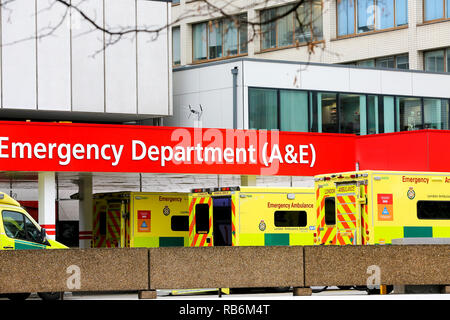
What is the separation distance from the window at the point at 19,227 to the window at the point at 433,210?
867cm

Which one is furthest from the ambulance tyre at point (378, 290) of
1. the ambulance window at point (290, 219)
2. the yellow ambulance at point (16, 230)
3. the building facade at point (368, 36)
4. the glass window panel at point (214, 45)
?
the glass window panel at point (214, 45)

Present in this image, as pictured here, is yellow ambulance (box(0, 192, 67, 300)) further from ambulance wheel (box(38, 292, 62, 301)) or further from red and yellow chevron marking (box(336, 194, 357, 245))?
red and yellow chevron marking (box(336, 194, 357, 245))

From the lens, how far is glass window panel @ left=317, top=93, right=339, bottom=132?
34938 mm

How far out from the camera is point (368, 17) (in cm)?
4881

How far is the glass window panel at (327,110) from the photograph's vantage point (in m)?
34.9

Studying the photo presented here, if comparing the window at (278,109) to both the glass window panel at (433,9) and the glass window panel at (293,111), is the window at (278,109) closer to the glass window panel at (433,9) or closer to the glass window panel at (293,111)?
the glass window panel at (293,111)

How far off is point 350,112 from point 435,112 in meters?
4.15

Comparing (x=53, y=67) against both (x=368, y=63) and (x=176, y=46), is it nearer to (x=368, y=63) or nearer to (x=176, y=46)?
(x=368, y=63)

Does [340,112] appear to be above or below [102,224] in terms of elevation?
above

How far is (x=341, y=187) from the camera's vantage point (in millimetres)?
21219

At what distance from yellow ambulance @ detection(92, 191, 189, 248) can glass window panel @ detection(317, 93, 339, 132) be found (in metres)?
11.1

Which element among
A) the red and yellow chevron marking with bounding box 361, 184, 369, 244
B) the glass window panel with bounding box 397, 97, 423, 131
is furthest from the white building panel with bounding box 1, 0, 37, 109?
the red and yellow chevron marking with bounding box 361, 184, 369, 244

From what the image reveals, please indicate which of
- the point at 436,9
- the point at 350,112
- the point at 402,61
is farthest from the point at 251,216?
the point at 402,61
